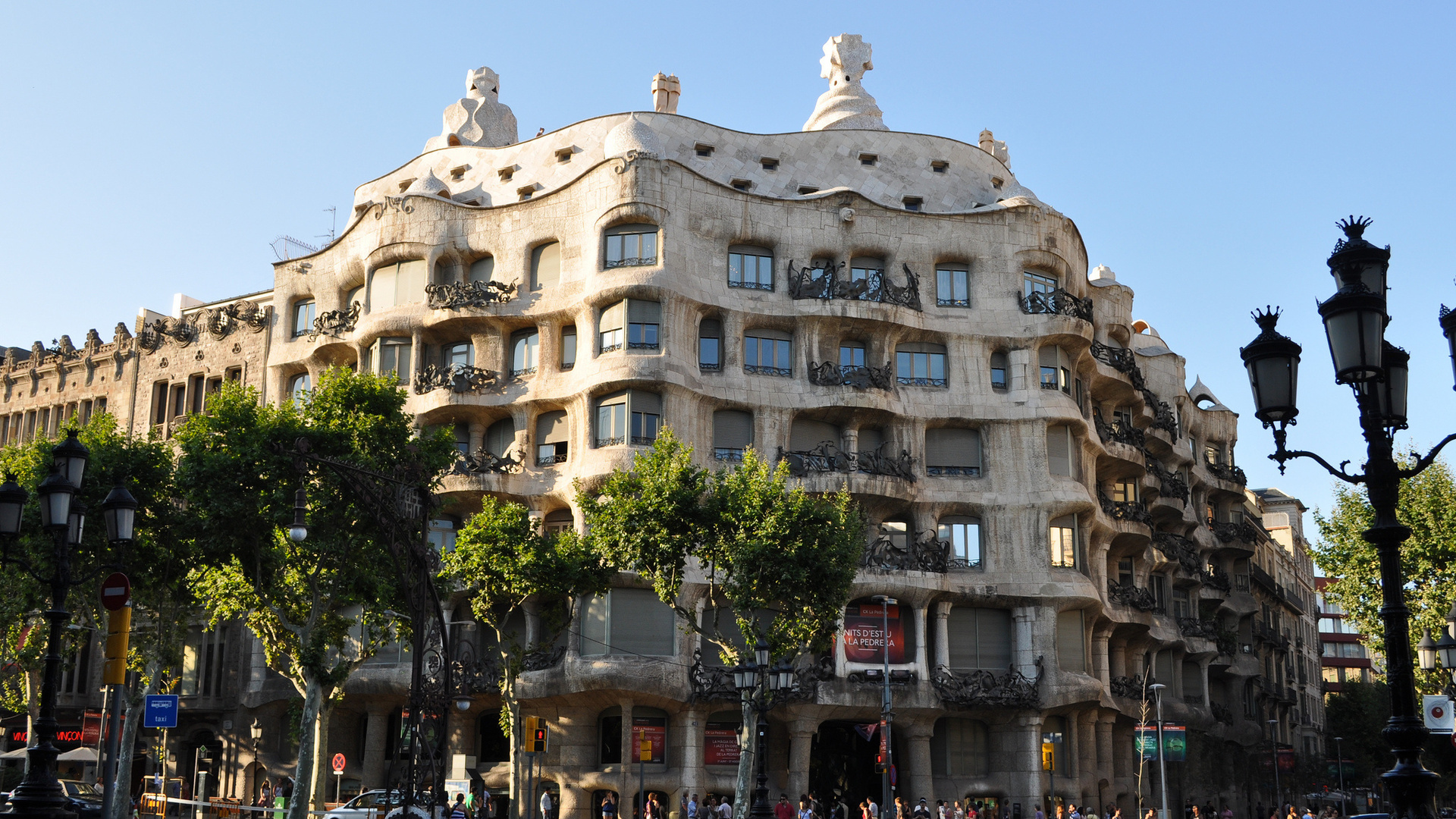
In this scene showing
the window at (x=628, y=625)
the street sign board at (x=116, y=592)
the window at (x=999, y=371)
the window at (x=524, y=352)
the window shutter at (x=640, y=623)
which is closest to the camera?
the street sign board at (x=116, y=592)

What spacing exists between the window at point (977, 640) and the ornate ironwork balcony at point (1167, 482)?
13.6m

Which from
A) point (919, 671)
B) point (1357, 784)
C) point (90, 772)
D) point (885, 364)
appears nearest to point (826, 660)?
point (919, 671)

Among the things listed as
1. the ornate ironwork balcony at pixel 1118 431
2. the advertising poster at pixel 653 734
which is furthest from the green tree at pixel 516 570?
the ornate ironwork balcony at pixel 1118 431

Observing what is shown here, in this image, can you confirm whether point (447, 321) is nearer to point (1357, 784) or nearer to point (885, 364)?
point (885, 364)

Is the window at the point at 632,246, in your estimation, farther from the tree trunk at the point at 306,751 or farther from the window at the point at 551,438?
the tree trunk at the point at 306,751

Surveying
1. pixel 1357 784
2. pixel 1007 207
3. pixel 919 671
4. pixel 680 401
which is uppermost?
pixel 1007 207

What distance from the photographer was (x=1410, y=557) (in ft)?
143

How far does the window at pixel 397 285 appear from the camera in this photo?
162 ft

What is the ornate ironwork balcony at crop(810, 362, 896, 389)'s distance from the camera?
47.2 metres

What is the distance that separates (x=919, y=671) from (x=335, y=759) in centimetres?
1884

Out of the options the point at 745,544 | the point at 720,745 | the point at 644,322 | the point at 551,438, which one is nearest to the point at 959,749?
the point at 720,745

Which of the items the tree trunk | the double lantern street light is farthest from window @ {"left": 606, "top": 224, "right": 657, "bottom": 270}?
the double lantern street light

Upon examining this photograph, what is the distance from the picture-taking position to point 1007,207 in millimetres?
50312

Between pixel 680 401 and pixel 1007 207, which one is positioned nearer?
pixel 680 401
